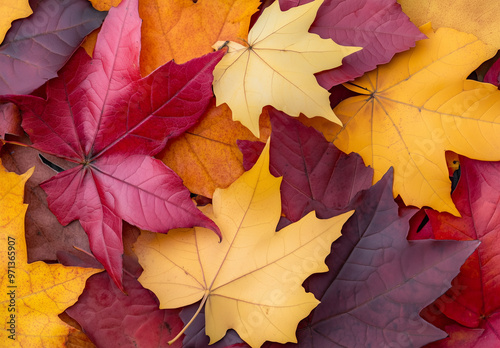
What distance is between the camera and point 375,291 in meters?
0.63

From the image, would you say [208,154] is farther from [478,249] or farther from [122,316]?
[478,249]

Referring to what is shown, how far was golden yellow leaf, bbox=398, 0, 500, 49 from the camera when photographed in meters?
0.70

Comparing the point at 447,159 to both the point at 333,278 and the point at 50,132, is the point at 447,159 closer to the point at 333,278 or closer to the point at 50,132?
the point at 333,278

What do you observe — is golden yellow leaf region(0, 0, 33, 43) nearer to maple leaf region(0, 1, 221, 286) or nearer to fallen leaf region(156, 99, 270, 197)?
maple leaf region(0, 1, 221, 286)

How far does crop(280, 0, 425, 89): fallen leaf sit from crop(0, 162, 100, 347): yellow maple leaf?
513 millimetres

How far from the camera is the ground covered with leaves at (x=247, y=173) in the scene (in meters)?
0.63

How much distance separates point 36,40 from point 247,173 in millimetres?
401

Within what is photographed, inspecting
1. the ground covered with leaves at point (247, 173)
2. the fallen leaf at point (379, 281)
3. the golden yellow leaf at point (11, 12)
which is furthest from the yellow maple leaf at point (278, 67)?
the golden yellow leaf at point (11, 12)

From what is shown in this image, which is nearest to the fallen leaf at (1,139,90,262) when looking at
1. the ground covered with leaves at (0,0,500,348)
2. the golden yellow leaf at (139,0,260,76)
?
the ground covered with leaves at (0,0,500,348)

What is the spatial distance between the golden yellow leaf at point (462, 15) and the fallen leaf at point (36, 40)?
550 millimetres

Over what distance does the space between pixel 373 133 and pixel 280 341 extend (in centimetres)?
37

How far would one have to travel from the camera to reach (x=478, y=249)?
0.67 metres

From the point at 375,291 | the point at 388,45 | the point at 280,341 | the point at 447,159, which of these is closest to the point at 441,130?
the point at 447,159

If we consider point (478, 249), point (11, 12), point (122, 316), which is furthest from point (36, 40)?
point (478, 249)
